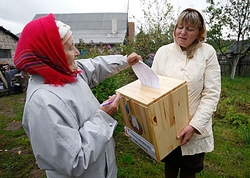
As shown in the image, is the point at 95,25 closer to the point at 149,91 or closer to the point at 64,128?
the point at 149,91

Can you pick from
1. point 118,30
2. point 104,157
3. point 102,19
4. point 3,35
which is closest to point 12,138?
point 104,157

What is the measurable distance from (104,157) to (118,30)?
60.0ft

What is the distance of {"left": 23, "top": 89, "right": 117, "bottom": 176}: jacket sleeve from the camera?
89 centimetres

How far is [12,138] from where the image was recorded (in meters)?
3.81

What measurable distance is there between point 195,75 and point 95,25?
19.9m

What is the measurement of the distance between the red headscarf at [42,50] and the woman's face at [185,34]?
0.95 metres

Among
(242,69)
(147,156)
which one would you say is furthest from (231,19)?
(147,156)

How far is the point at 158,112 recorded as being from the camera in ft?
3.66

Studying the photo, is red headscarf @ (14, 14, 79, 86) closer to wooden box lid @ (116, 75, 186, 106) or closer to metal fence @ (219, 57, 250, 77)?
wooden box lid @ (116, 75, 186, 106)

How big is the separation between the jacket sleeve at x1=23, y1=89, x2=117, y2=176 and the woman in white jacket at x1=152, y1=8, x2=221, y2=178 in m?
0.74

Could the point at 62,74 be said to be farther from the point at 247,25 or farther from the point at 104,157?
the point at 247,25

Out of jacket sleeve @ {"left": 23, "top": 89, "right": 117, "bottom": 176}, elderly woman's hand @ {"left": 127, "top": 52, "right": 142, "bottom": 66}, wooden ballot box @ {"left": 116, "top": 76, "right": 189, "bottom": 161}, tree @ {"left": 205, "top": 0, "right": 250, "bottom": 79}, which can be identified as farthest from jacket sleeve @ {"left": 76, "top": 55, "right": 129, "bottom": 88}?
tree @ {"left": 205, "top": 0, "right": 250, "bottom": 79}

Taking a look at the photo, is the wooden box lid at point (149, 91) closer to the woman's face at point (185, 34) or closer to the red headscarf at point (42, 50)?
the woman's face at point (185, 34)

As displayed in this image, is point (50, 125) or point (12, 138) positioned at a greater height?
point (50, 125)
